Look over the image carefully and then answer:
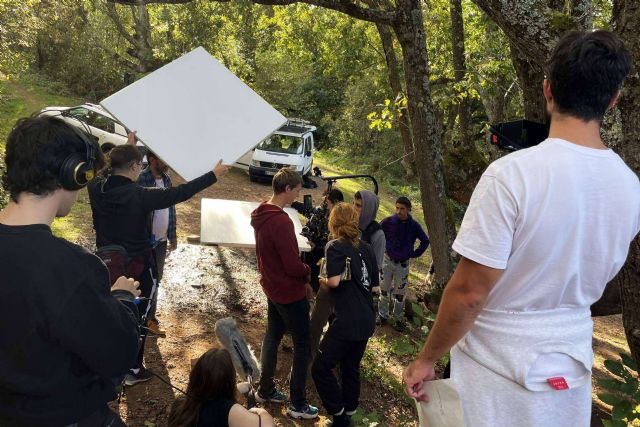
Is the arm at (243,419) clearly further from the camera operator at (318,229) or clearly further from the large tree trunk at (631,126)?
the camera operator at (318,229)

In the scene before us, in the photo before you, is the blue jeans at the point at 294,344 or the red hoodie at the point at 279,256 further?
the blue jeans at the point at 294,344

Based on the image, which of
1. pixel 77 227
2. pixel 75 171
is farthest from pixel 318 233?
pixel 77 227

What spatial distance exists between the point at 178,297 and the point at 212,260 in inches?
63.6

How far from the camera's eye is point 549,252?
1.62 m

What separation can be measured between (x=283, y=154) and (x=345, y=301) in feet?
42.5

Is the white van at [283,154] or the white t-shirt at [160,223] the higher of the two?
the white t-shirt at [160,223]

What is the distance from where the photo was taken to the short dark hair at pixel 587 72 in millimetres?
1605

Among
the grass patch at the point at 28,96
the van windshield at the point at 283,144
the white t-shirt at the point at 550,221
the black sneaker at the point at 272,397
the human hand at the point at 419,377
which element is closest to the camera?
the white t-shirt at the point at 550,221

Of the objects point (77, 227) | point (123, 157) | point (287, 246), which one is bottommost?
point (77, 227)

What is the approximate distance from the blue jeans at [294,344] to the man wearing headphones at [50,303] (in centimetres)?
236

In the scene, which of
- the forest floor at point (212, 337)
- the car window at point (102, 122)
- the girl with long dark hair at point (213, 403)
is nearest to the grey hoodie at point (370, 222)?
the forest floor at point (212, 337)

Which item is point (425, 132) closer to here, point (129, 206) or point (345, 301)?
point (345, 301)

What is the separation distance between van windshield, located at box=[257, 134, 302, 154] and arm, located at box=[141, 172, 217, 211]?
42.5ft

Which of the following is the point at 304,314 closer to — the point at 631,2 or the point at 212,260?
the point at 631,2
